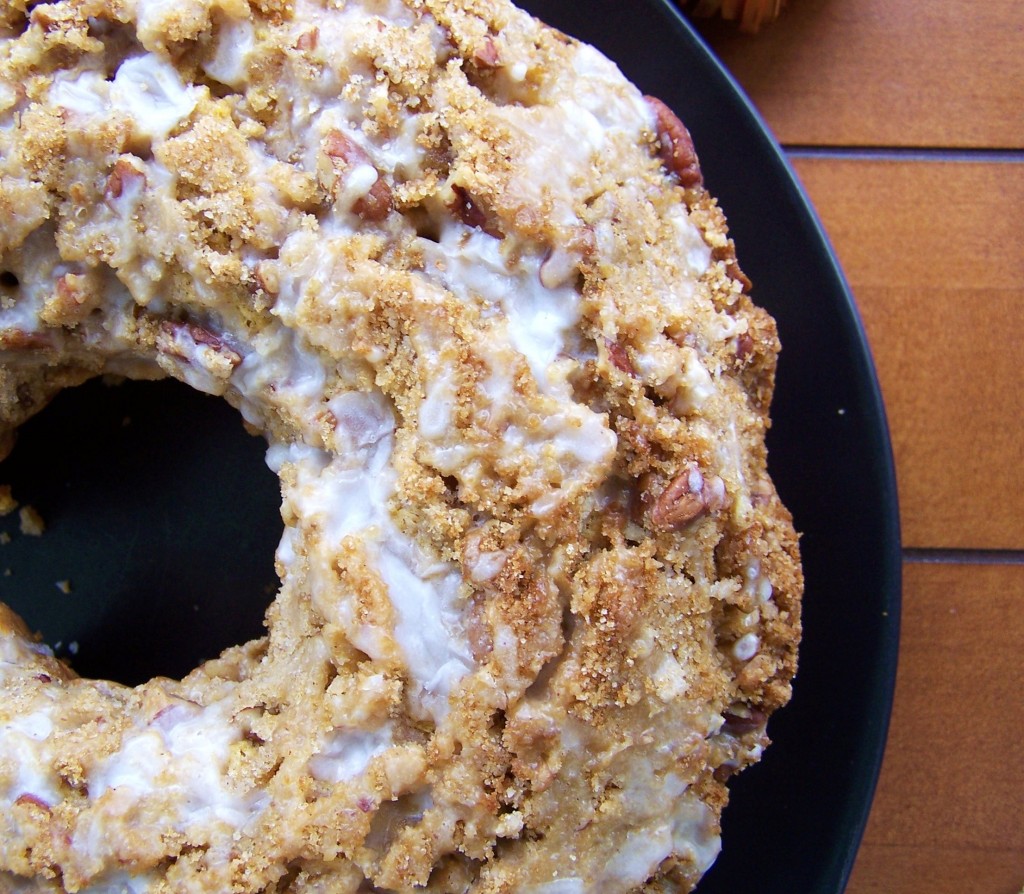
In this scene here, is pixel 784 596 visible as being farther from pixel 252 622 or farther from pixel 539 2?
pixel 539 2

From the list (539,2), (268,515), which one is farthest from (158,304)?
(539,2)

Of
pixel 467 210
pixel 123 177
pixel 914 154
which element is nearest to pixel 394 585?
pixel 467 210

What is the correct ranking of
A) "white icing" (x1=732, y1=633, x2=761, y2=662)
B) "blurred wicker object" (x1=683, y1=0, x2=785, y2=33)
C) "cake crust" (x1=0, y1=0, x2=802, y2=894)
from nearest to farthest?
"cake crust" (x1=0, y1=0, x2=802, y2=894), "white icing" (x1=732, y1=633, x2=761, y2=662), "blurred wicker object" (x1=683, y1=0, x2=785, y2=33)

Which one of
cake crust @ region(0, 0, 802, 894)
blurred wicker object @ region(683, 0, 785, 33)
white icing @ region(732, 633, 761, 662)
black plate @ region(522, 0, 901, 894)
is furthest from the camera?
blurred wicker object @ region(683, 0, 785, 33)

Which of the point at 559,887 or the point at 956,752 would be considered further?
the point at 956,752

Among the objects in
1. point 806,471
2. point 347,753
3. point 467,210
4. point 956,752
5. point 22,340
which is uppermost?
point 467,210

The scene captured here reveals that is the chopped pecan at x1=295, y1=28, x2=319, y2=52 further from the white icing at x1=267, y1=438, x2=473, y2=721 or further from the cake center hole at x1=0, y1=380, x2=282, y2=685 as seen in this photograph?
the cake center hole at x1=0, y1=380, x2=282, y2=685

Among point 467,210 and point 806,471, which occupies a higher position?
point 467,210

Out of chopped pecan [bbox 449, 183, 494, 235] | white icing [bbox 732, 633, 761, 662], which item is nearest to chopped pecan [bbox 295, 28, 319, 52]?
chopped pecan [bbox 449, 183, 494, 235]

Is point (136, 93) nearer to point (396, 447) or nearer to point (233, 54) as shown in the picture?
point (233, 54)
